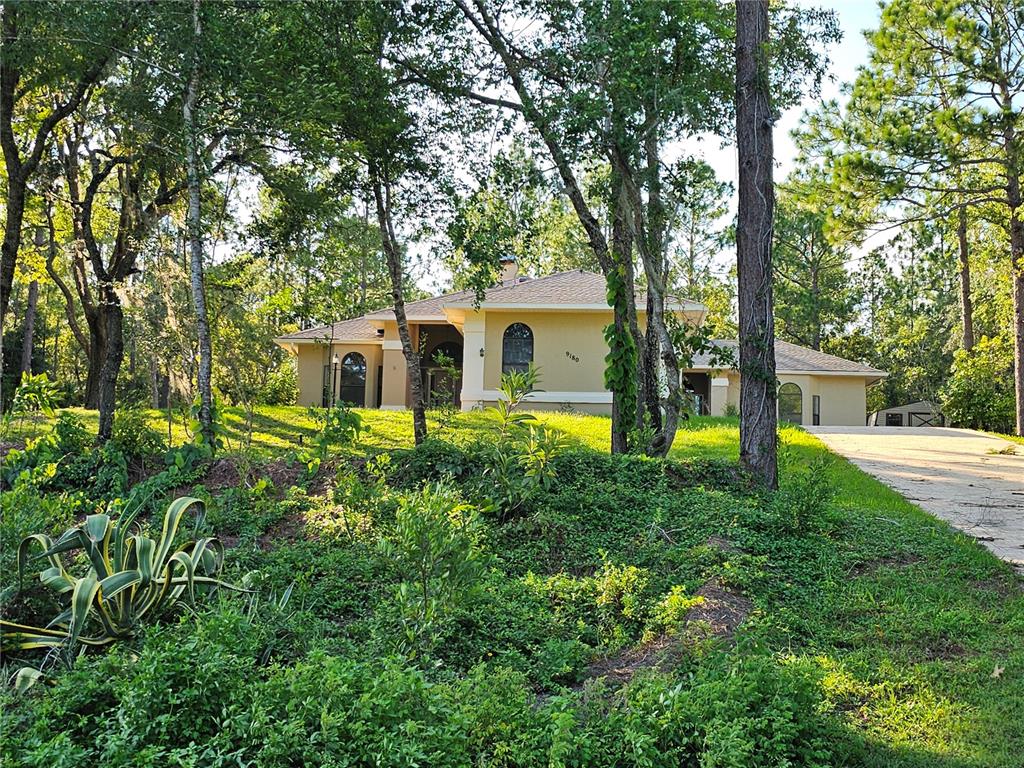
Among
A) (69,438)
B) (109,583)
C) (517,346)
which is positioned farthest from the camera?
(517,346)

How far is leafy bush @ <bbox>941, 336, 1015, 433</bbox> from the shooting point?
21.6 meters

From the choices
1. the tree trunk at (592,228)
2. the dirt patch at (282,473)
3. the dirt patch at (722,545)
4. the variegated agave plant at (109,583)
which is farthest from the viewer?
the tree trunk at (592,228)

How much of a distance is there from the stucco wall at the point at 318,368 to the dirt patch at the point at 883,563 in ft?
62.2

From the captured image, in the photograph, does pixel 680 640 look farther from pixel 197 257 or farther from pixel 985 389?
pixel 985 389

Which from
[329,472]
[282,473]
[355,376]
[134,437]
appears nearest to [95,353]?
[355,376]

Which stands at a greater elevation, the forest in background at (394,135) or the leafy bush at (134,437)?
the forest in background at (394,135)

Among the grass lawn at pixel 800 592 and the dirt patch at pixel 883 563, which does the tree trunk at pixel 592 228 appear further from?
the dirt patch at pixel 883 563

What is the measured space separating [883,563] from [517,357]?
1331cm

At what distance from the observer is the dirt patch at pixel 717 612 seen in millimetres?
3943

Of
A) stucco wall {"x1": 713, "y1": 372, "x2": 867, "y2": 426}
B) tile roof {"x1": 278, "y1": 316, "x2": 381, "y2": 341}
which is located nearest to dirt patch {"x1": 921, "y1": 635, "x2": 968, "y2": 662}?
tile roof {"x1": 278, "y1": 316, "x2": 381, "y2": 341}

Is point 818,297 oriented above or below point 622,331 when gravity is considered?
above

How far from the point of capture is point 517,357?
60.5 feet

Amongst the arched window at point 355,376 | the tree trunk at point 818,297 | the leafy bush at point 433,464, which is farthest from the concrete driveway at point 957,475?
the tree trunk at point 818,297

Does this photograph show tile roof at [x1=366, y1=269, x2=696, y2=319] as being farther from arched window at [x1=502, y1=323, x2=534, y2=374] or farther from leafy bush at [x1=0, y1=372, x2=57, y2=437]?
leafy bush at [x1=0, y1=372, x2=57, y2=437]
